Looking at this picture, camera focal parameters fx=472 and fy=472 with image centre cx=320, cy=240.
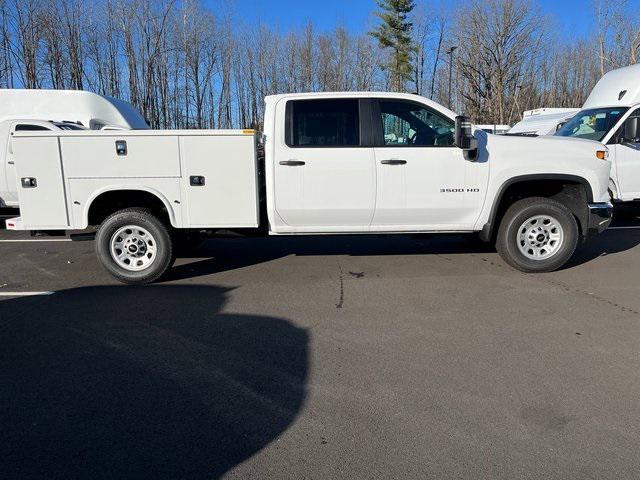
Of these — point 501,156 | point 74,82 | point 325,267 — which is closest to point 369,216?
point 325,267

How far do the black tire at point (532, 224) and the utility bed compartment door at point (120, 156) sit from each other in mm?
4109

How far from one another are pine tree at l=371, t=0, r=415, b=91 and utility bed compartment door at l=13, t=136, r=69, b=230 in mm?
28701

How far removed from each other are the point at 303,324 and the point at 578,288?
3.30 meters

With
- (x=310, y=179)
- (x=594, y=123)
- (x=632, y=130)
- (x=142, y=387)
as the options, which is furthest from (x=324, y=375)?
(x=594, y=123)

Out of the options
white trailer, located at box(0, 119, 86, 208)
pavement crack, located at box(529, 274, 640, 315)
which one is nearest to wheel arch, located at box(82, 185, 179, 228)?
white trailer, located at box(0, 119, 86, 208)

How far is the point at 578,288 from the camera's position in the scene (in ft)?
17.9

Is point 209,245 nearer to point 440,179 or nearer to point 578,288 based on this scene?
point 440,179

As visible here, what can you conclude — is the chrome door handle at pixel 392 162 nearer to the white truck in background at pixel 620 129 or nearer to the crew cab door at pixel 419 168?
the crew cab door at pixel 419 168

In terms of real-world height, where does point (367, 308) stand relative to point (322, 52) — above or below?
below

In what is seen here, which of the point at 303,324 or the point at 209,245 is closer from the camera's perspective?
the point at 303,324

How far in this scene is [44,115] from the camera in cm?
1043

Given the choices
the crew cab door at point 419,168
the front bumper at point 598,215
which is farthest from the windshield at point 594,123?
the crew cab door at point 419,168

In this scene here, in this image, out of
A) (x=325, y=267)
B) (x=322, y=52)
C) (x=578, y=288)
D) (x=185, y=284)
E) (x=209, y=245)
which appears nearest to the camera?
(x=578, y=288)

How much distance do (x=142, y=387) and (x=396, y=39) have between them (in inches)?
1283
